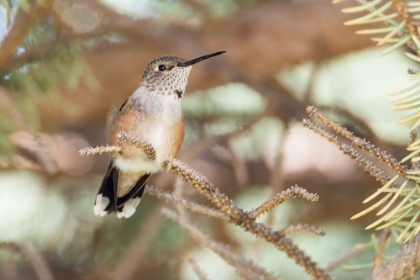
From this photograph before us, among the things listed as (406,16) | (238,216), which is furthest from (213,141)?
(406,16)

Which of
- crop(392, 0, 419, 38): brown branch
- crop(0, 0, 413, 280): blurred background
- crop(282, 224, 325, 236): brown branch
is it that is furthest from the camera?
crop(0, 0, 413, 280): blurred background

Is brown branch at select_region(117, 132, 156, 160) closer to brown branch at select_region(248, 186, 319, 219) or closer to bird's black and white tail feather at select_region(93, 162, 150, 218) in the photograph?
brown branch at select_region(248, 186, 319, 219)

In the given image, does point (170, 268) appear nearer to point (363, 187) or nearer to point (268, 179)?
point (268, 179)

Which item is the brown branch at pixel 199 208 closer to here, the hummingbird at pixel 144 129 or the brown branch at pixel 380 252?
the brown branch at pixel 380 252

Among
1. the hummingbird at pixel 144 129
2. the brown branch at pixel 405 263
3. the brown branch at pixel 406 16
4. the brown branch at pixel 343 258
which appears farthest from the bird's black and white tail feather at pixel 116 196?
the brown branch at pixel 406 16

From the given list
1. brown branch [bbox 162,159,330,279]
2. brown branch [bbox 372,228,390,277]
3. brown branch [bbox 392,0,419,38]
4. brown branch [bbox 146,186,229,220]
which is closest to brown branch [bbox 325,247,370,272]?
brown branch [bbox 372,228,390,277]
